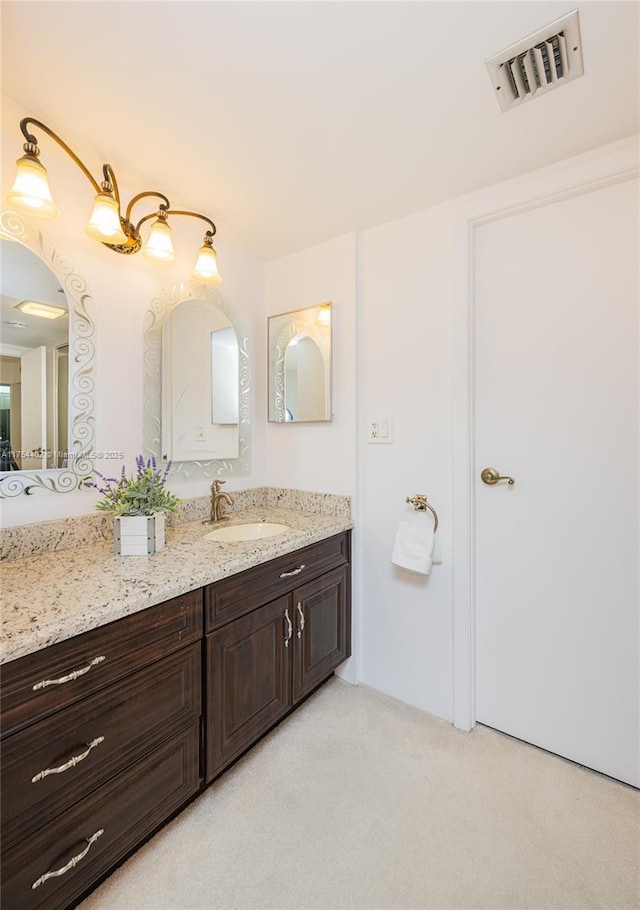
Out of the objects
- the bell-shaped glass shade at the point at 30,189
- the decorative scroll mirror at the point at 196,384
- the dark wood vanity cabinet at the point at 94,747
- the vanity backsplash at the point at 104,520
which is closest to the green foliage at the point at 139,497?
the vanity backsplash at the point at 104,520

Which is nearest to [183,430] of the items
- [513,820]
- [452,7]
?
[452,7]

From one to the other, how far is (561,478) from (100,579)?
1.64m

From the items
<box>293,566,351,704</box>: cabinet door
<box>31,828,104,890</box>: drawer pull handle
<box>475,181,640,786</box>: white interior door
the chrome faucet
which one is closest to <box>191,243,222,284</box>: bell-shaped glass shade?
the chrome faucet

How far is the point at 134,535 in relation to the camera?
131 centimetres

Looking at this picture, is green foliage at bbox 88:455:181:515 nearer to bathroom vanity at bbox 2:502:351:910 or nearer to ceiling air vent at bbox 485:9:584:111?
bathroom vanity at bbox 2:502:351:910

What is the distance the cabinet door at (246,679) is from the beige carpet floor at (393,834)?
0.18m

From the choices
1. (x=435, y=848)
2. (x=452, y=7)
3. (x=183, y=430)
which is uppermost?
(x=452, y=7)

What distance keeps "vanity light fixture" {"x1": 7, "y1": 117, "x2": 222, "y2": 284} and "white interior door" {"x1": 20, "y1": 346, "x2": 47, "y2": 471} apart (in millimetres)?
435

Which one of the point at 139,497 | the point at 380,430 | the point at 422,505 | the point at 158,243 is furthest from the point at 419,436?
the point at 158,243

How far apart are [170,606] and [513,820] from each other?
52.0 inches

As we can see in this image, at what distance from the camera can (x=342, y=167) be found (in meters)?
1.47

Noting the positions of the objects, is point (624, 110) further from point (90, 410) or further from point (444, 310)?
point (90, 410)

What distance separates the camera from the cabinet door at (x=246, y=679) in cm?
126

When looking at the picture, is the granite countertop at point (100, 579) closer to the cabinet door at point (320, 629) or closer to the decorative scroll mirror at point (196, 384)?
the cabinet door at point (320, 629)
